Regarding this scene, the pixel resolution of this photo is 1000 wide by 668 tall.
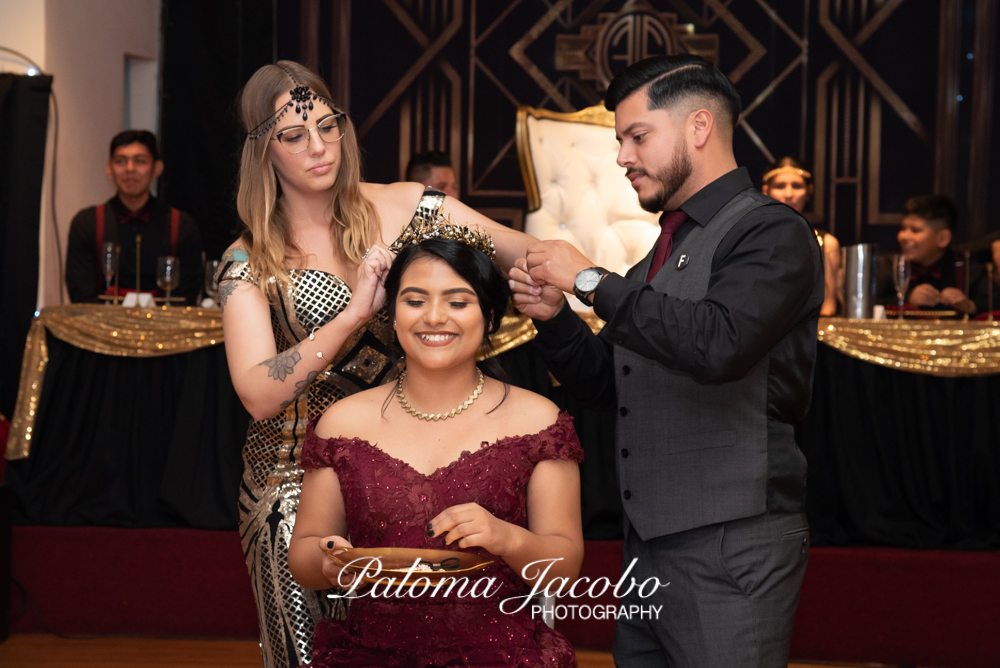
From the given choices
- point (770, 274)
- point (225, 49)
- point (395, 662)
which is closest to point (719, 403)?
point (770, 274)

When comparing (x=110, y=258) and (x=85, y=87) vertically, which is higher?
(x=85, y=87)

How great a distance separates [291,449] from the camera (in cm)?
199

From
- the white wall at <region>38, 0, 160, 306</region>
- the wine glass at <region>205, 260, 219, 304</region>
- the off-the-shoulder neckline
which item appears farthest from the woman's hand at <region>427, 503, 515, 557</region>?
the white wall at <region>38, 0, 160, 306</region>

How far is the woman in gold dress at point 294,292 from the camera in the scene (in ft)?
6.09

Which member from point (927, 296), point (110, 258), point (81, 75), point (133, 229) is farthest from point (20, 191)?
point (927, 296)

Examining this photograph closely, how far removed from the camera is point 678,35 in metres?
6.35

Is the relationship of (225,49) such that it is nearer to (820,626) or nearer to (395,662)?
(820,626)

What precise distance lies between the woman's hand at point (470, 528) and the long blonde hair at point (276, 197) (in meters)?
0.61

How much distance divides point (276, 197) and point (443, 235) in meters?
0.39

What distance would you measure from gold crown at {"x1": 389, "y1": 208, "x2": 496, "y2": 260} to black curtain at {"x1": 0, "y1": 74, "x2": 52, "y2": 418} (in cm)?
257

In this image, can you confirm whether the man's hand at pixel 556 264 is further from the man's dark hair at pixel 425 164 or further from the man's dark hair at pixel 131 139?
the man's dark hair at pixel 131 139

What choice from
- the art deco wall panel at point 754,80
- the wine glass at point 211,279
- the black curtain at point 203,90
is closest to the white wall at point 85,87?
the black curtain at point 203,90

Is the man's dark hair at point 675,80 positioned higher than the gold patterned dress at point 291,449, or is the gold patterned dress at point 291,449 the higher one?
the man's dark hair at point 675,80

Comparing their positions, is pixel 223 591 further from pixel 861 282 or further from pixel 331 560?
pixel 861 282
